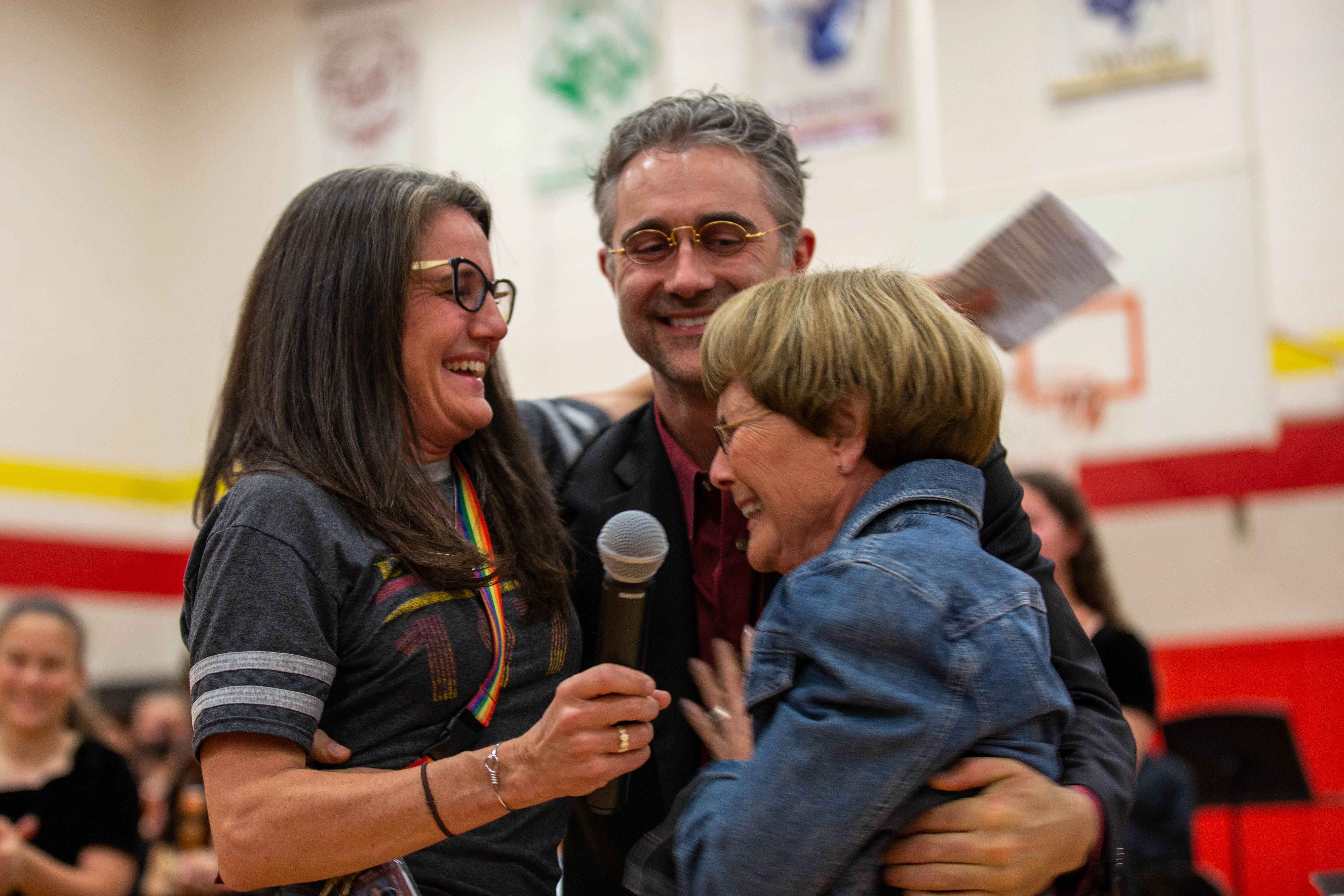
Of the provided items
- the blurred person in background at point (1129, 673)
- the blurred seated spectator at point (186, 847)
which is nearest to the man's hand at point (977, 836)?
the blurred person in background at point (1129, 673)

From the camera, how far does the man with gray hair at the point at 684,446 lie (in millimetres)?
1941

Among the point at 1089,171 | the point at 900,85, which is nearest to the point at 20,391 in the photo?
the point at 900,85

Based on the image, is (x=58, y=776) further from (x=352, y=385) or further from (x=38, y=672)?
(x=352, y=385)

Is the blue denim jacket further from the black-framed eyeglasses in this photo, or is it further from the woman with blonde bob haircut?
the black-framed eyeglasses

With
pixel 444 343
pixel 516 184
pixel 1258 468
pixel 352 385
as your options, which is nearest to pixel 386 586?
pixel 352 385

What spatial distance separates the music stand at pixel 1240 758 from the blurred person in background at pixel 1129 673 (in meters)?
0.11

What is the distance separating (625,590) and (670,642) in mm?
619

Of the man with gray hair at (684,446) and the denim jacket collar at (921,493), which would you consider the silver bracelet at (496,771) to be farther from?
the denim jacket collar at (921,493)

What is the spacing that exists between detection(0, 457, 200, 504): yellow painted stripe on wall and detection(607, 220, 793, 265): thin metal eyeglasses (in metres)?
9.58

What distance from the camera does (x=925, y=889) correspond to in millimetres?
1393

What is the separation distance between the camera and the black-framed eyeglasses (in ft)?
6.40

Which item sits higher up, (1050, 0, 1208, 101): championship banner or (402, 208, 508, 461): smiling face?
(1050, 0, 1208, 101): championship banner

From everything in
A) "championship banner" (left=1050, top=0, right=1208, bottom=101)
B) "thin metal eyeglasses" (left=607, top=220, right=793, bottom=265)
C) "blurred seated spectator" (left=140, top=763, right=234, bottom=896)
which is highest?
"championship banner" (left=1050, top=0, right=1208, bottom=101)

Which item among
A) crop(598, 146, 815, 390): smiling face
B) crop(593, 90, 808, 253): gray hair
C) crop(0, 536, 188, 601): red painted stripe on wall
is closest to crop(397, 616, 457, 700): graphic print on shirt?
crop(598, 146, 815, 390): smiling face
